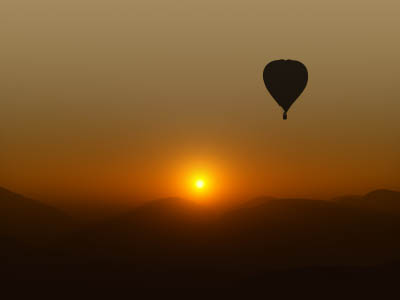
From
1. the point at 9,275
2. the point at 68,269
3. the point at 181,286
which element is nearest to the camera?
the point at 181,286

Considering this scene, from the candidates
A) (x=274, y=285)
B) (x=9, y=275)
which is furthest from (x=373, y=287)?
(x=9, y=275)

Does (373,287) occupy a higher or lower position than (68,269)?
lower

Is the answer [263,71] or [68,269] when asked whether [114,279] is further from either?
[263,71]

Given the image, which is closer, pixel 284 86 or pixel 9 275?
pixel 284 86

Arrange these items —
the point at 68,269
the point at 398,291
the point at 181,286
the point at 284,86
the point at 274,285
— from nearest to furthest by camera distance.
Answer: the point at 284,86, the point at 398,291, the point at 274,285, the point at 181,286, the point at 68,269

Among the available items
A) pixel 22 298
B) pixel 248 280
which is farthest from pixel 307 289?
pixel 22 298

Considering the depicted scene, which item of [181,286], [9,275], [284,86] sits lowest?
[284,86]

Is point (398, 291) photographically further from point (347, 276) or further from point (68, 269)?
point (68, 269)
